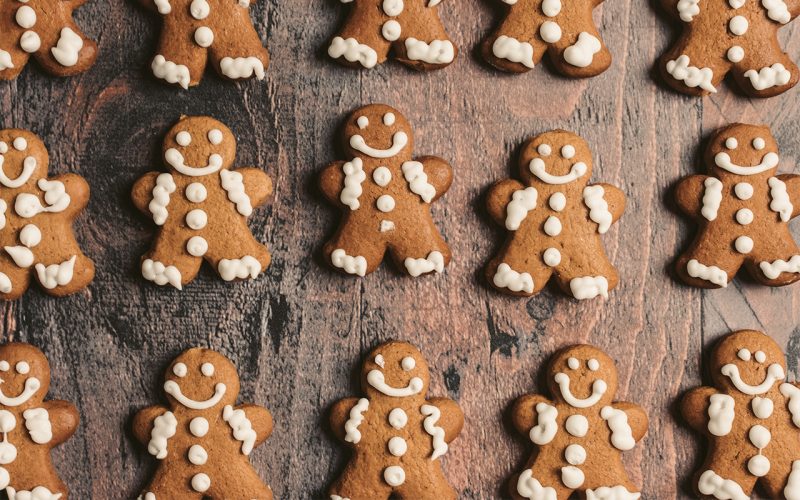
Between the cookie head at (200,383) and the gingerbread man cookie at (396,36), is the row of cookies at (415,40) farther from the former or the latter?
the cookie head at (200,383)

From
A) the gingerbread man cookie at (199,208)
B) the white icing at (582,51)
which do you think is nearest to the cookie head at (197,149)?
the gingerbread man cookie at (199,208)

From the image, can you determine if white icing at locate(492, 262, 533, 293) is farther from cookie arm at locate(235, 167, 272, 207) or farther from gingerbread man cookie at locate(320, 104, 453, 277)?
cookie arm at locate(235, 167, 272, 207)

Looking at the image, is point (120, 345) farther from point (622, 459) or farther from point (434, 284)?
point (622, 459)

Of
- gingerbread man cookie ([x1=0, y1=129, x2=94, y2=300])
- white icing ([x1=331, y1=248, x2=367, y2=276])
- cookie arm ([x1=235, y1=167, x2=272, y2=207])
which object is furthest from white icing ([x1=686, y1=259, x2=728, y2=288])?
gingerbread man cookie ([x1=0, y1=129, x2=94, y2=300])

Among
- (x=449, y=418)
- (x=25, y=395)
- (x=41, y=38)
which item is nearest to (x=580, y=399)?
(x=449, y=418)

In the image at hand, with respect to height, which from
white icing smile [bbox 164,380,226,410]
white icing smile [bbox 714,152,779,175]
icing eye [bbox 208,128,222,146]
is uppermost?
white icing smile [bbox 714,152,779,175]

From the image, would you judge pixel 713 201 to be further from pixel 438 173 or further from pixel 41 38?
pixel 41 38

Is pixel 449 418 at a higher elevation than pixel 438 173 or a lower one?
lower
